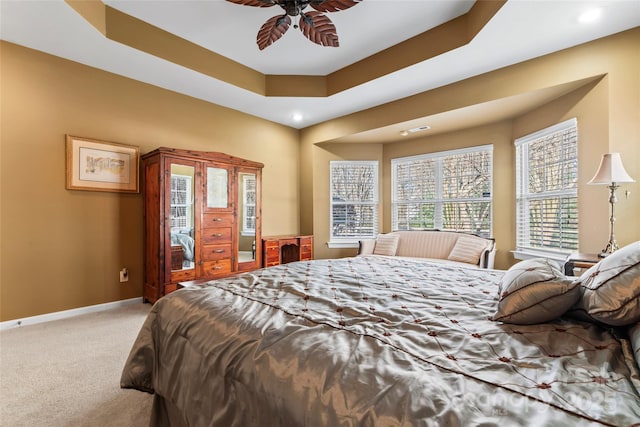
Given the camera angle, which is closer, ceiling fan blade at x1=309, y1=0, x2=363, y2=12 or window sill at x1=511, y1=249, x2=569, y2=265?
ceiling fan blade at x1=309, y1=0, x2=363, y2=12

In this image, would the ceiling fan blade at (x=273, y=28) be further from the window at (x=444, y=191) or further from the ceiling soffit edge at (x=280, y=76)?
the window at (x=444, y=191)

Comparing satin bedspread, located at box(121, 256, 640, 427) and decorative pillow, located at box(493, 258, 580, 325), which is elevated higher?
decorative pillow, located at box(493, 258, 580, 325)

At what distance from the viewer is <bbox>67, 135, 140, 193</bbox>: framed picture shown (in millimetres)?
3205

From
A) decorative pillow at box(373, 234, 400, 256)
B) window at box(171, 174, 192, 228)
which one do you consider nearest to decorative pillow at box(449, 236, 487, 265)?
decorative pillow at box(373, 234, 400, 256)

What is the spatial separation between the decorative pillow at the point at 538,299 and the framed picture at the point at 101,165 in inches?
159

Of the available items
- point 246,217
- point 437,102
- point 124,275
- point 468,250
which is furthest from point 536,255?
point 124,275

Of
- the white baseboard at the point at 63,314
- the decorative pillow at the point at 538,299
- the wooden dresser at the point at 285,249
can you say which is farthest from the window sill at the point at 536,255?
the white baseboard at the point at 63,314

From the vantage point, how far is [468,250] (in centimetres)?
391

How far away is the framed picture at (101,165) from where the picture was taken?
321cm

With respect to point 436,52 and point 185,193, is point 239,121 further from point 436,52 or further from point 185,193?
point 436,52

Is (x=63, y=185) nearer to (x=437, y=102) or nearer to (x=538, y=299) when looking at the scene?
(x=538, y=299)

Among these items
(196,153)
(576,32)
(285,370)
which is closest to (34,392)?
(285,370)

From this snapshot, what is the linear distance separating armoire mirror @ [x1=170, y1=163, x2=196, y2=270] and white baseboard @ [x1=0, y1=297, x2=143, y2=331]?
0.80 metres

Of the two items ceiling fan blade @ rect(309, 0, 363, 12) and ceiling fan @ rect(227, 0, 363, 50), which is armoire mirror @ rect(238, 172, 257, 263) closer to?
ceiling fan @ rect(227, 0, 363, 50)
